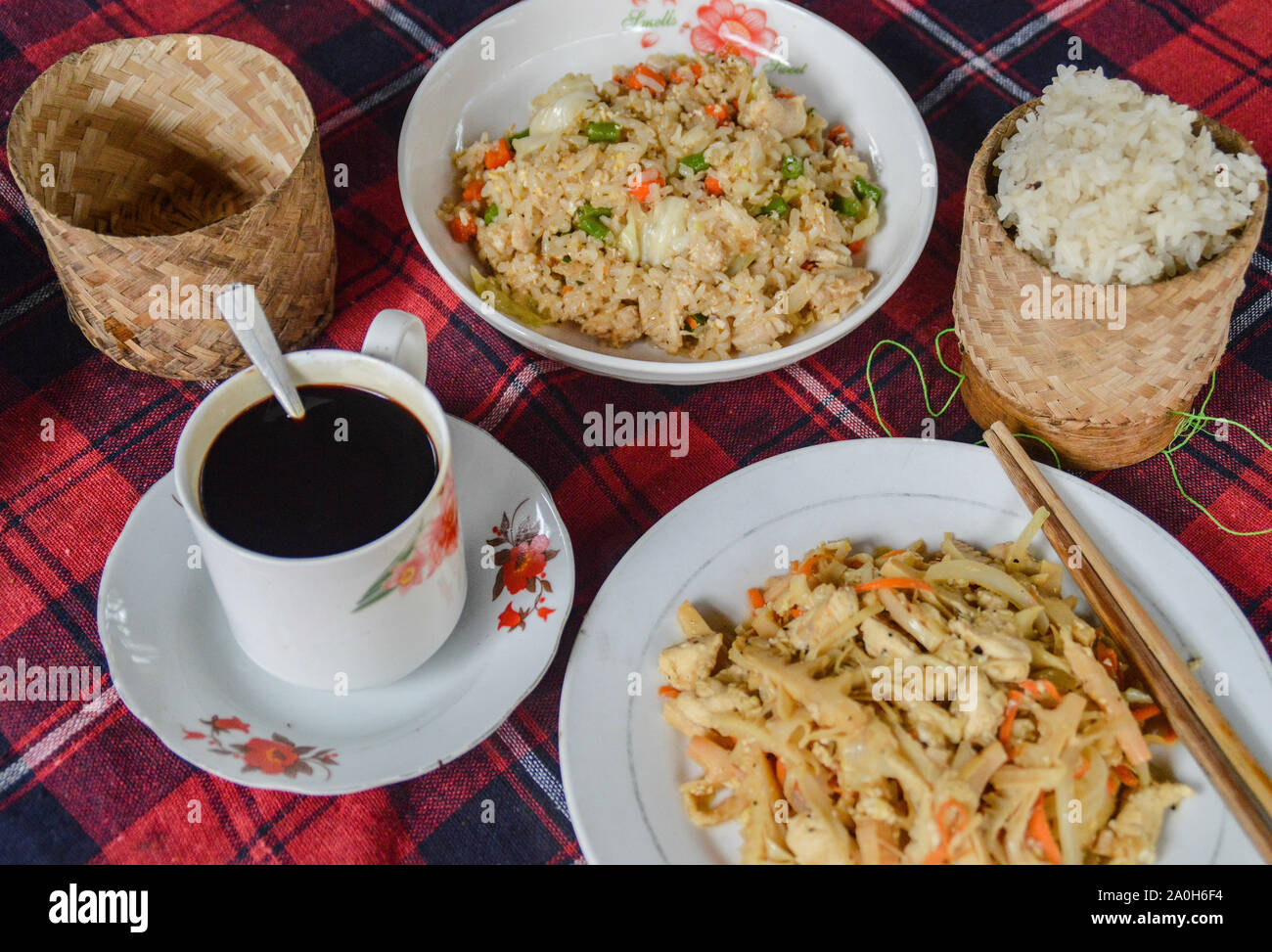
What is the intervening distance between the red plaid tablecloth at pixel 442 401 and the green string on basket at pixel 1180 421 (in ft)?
0.06

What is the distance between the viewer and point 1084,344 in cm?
176

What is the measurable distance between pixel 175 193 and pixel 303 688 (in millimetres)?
1096

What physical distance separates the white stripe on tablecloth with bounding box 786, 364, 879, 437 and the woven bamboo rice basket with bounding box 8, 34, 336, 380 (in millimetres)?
926

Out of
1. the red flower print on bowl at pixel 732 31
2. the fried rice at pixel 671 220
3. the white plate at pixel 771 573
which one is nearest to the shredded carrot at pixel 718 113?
the fried rice at pixel 671 220

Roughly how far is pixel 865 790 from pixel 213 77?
173cm

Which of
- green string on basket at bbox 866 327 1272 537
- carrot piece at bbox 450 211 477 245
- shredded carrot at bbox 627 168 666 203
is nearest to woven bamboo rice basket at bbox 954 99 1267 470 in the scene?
green string on basket at bbox 866 327 1272 537

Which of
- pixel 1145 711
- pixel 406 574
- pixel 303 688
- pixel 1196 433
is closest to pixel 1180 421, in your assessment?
pixel 1196 433

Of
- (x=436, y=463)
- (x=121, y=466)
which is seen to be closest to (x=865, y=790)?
(x=436, y=463)

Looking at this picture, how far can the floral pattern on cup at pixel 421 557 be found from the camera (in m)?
1.43

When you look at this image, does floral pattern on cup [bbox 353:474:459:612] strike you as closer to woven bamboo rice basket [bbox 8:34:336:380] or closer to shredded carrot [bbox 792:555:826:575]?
shredded carrot [bbox 792:555:826:575]

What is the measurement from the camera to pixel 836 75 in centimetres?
232

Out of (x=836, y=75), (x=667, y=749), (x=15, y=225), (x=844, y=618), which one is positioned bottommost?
(x=667, y=749)

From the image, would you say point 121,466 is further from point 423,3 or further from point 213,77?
point 423,3

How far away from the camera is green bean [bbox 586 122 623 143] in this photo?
2.11 meters
